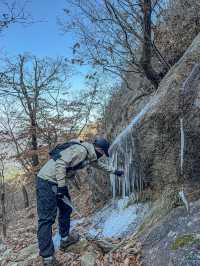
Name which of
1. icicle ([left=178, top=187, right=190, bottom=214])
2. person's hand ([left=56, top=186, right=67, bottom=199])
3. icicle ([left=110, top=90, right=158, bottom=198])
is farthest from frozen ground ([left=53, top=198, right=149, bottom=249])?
person's hand ([left=56, top=186, right=67, bottom=199])

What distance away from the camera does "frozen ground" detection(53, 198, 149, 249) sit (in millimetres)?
5645

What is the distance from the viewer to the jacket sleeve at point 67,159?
192 inches

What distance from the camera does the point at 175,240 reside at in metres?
3.98

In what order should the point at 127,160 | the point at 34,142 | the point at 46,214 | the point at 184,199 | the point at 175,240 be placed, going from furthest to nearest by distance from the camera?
1. the point at 34,142
2. the point at 127,160
3. the point at 46,214
4. the point at 184,199
5. the point at 175,240

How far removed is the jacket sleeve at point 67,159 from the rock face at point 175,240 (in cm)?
146

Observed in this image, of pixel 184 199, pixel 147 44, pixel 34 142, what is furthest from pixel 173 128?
pixel 34 142

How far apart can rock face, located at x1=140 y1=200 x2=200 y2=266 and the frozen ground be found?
95cm

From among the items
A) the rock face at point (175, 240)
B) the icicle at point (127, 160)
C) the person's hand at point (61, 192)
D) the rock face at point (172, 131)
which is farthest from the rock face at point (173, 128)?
the person's hand at point (61, 192)

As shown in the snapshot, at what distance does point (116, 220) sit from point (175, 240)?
2.46 metres

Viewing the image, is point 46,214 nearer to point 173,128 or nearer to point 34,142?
point 173,128

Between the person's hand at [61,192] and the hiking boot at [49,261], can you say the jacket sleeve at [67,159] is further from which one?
the hiking boot at [49,261]

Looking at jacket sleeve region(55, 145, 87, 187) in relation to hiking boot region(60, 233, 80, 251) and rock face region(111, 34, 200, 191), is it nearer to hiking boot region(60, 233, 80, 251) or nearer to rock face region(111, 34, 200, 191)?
hiking boot region(60, 233, 80, 251)

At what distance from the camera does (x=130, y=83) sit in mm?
11250

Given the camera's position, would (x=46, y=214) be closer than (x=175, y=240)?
No
